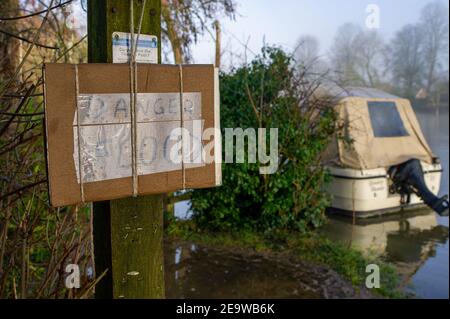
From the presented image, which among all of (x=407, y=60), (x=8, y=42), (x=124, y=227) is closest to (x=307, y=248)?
(x=8, y=42)

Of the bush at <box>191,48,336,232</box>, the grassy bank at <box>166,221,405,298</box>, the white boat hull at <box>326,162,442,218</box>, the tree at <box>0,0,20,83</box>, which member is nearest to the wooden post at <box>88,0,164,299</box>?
the tree at <box>0,0,20,83</box>

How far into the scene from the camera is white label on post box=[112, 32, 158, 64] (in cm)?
169

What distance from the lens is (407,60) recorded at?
17719mm

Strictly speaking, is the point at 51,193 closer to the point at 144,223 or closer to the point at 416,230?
the point at 144,223

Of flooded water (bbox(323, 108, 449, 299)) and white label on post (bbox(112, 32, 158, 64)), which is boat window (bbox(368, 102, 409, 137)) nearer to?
flooded water (bbox(323, 108, 449, 299))

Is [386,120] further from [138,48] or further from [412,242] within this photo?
[138,48]

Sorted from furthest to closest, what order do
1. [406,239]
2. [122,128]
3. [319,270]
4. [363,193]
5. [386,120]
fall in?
[386,120], [363,193], [406,239], [319,270], [122,128]

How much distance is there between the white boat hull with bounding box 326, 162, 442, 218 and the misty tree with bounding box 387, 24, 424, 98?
7.48 metres

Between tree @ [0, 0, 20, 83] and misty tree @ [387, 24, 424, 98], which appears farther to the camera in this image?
misty tree @ [387, 24, 424, 98]

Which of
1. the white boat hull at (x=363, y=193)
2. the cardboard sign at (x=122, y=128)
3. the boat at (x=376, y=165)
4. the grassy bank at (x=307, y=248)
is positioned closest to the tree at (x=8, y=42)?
the cardboard sign at (x=122, y=128)

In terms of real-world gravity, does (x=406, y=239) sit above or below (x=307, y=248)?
below

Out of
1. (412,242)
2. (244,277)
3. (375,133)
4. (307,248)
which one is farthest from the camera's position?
(375,133)

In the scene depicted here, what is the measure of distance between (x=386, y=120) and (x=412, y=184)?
5.05ft

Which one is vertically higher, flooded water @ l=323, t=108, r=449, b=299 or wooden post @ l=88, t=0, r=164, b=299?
wooden post @ l=88, t=0, r=164, b=299
